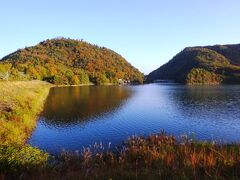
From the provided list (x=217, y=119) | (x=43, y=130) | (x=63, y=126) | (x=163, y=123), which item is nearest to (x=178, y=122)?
(x=163, y=123)

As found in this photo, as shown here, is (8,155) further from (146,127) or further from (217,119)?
(217,119)

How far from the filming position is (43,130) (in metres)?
50.3

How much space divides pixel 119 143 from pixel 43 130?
54.3 ft

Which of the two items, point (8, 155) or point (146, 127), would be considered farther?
point (146, 127)

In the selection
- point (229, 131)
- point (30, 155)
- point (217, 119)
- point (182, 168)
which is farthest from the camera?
point (217, 119)

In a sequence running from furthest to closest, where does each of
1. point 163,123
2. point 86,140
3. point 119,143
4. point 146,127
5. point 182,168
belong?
point 163,123
point 146,127
point 86,140
point 119,143
point 182,168

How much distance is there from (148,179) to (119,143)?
1056 inches

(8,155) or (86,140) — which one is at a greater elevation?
(8,155)

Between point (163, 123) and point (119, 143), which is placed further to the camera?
point (163, 123)

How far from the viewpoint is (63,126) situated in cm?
5378

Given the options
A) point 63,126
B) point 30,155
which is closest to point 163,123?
point 63,126

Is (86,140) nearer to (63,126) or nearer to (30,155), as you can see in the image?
(63,126)

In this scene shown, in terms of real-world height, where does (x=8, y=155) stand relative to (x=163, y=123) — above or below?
above

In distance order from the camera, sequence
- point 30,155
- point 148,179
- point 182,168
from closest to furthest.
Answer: point 148,179
point 182,168
point 30,155
